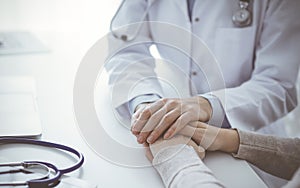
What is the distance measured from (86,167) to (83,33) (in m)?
0.56

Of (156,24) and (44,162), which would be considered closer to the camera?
(44,162)

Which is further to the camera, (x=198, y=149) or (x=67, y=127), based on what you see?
(x=67, y=127)

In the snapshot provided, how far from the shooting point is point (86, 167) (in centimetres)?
71

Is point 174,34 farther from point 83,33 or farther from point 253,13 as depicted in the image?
point 83,33

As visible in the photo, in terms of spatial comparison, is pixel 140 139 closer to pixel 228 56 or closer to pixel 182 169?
pixel 182 169

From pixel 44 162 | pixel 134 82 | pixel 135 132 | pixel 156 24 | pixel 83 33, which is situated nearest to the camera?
pixel 44 162

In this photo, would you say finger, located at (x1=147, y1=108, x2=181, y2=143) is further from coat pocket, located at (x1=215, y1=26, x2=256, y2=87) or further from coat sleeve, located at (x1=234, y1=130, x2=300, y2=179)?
coat pocket, located at (x1=215, y1=26, x2=256, y2=87)

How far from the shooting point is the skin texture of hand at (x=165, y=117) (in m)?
0.75

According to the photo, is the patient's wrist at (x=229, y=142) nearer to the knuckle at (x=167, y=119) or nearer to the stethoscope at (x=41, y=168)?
the knuckle at (x=167, y=119)


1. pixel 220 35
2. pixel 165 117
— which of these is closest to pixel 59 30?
pixel 220 35

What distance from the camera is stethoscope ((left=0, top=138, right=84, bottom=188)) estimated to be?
2.04ft

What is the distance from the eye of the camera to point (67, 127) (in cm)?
84

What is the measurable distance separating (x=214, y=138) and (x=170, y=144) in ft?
0.28

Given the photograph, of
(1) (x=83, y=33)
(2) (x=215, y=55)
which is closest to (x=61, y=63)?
(1) (x=83, y=33)
